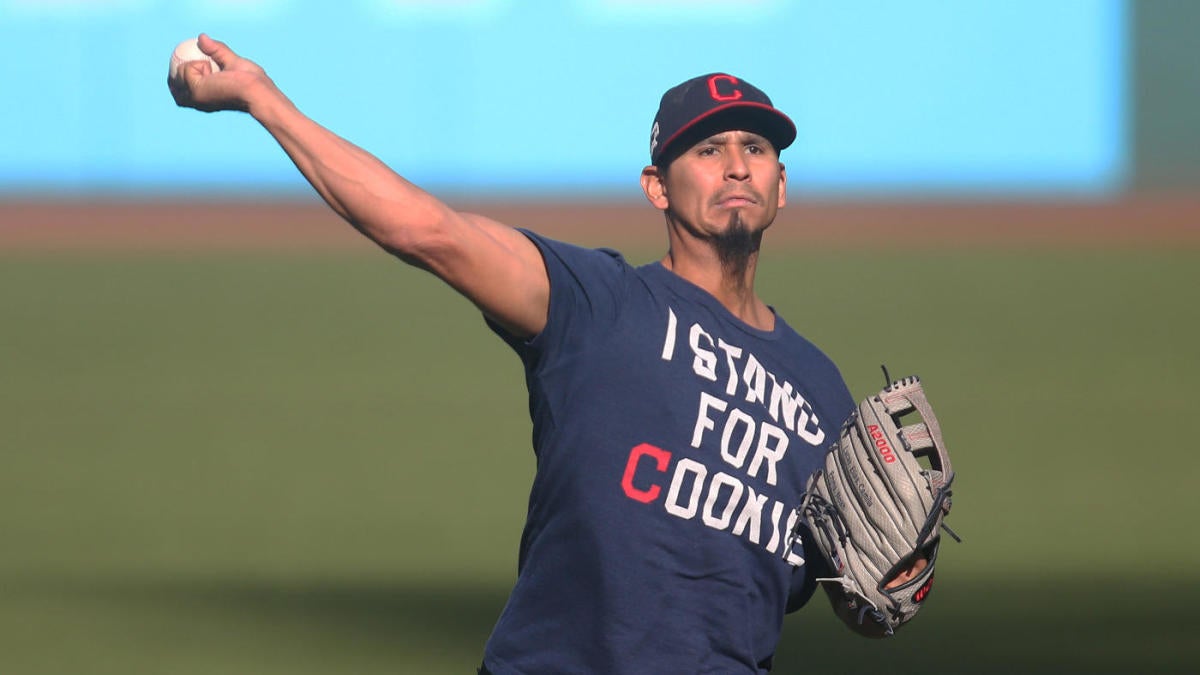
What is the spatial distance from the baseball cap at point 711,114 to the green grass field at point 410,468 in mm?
2659

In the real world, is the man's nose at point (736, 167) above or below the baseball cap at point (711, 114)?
below

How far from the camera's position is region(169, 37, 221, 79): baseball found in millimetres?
2576

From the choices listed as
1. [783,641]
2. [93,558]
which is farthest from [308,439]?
[783,641]

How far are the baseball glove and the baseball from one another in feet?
3.93

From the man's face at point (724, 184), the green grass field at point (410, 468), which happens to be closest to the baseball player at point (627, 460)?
the man's face at point (724, 184)

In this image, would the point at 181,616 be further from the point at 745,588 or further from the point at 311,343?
the point at 311,343

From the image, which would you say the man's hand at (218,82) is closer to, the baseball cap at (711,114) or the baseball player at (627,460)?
the baseball player at (627,460)

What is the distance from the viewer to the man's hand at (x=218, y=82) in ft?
8.10

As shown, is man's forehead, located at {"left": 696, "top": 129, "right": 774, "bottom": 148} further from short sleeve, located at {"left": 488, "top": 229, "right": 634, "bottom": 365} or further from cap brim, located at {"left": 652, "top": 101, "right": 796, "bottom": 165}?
short sleeve, located at {"left": 488, "top": 229, "right": 634, "bottom": 365}

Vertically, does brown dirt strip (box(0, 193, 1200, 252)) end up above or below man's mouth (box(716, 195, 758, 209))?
above

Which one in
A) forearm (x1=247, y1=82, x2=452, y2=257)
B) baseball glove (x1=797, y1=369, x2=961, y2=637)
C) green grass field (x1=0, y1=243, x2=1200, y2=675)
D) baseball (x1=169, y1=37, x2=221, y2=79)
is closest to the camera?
forearm (x1=247, y1=82, x2=452, y2=257)

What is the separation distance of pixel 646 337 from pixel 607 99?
2008 cm

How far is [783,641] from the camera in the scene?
222 inches

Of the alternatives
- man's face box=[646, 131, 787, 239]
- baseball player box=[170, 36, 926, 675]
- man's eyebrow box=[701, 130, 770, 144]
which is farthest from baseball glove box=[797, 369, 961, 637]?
man's eyebrow box=[701, 130, 770, 144]
